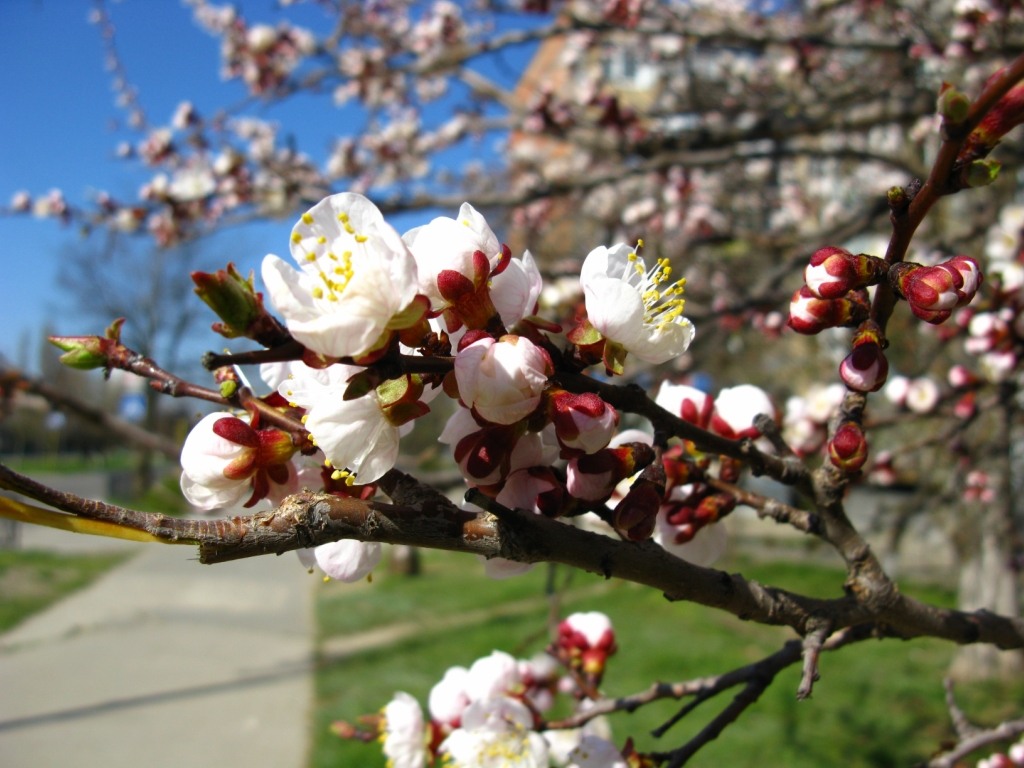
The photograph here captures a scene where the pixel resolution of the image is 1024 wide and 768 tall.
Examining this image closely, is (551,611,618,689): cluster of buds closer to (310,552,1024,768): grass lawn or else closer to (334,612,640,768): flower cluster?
(334,612,640,768): flower cluster

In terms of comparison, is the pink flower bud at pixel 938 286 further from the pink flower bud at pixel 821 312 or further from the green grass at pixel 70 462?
A: the green grass at pixel 70 462

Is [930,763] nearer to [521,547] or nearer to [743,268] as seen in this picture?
[521,547]

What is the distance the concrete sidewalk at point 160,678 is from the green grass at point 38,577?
9.4 inches

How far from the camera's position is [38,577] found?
9.41m

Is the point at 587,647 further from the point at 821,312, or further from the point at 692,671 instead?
the point at 692,671

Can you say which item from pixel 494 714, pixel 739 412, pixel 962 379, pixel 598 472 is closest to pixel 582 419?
pixel 598 472

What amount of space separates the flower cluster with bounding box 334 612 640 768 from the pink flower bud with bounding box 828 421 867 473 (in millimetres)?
650

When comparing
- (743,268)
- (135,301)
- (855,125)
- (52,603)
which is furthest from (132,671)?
(135,301)

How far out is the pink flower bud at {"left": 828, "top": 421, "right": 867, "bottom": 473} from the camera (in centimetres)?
92

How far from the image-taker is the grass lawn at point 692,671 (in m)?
4.53

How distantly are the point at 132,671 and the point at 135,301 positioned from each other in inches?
586

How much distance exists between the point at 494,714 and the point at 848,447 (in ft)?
2.65

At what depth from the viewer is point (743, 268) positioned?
21.4ft

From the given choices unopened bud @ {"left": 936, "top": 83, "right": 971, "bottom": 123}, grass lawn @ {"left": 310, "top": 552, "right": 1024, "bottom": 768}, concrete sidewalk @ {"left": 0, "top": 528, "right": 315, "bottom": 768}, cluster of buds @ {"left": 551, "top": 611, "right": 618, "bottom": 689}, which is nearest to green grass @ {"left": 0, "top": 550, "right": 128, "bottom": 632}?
concrete sidewalk @ {"left": 0, "top": 528, "right": 315, "bottom": 768}
